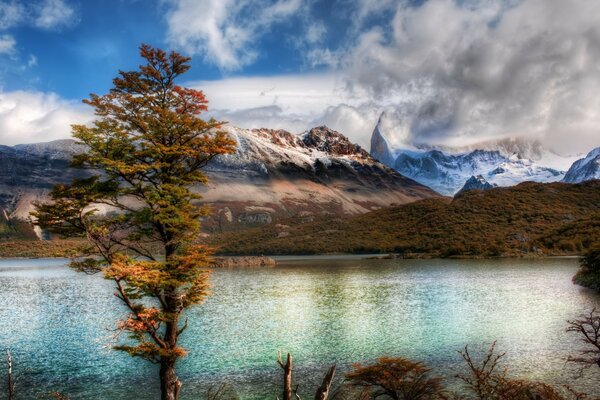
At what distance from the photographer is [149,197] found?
26000 mm

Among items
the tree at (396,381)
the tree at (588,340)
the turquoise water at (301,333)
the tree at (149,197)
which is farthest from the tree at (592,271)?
the tree at (149,197)

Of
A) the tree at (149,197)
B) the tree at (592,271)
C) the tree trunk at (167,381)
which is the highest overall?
the tree at (149,197)

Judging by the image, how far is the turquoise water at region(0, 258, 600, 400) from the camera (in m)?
32.2

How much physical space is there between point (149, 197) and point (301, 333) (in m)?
26.6

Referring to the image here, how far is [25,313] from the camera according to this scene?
6588 cm

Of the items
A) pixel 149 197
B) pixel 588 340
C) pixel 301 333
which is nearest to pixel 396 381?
pixel 588 340

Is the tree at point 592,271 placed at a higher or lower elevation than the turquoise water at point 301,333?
higher

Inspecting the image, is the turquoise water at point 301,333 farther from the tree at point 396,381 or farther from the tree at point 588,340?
the tree at point 396,381

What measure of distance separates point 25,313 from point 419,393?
201 ft

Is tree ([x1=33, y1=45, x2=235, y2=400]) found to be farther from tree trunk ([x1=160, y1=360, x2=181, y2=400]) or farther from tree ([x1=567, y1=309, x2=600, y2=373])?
tree ([x1=567, y1=309, x2=600, y2=373])

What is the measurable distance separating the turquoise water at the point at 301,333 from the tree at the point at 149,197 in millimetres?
6676

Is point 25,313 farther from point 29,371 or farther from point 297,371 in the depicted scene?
point 297,371

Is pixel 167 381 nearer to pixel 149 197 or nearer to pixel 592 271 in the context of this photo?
pixel 149 197

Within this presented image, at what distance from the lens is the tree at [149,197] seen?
2470cm
